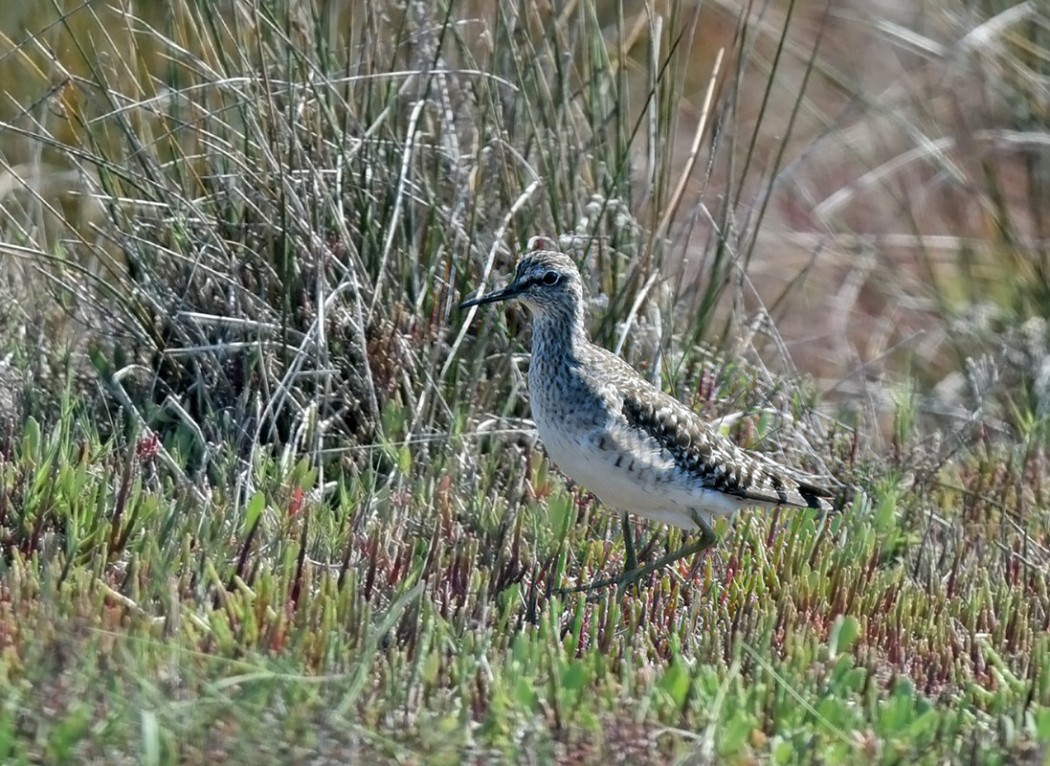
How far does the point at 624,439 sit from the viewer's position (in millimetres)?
5277

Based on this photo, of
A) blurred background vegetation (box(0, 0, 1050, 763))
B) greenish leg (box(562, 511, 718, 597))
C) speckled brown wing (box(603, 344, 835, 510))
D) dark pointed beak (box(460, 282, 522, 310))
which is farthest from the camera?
dark pointed beak (box(460, 282, 522, 310))

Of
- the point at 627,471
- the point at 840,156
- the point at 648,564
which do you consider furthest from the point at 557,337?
the point at 840,156

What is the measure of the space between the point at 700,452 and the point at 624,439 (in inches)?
13.6

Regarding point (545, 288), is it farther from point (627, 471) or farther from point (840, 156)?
point (840, 156)

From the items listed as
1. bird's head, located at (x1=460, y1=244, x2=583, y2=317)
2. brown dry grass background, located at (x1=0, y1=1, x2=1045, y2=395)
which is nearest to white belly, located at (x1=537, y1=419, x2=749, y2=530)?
bird's head, located at (x1=460, y1=244, x2=583, y2=317)

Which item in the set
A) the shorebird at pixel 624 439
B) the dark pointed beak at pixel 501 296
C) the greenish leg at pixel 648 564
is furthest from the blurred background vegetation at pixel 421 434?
the dark pointed beak at pixel 501 296

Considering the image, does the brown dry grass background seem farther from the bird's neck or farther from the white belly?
the white belly

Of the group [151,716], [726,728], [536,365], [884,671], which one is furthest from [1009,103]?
[151,716]

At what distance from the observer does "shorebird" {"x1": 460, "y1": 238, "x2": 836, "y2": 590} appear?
5.23 metres

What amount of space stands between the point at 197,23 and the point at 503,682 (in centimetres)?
375

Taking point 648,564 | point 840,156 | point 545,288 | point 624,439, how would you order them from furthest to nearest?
point 840,156 < point 545,288 < point 624,439 < point 648,564

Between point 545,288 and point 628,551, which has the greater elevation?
point 545,288

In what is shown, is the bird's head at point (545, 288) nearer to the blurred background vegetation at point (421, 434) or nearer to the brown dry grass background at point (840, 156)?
the blurred background vegetation at point (421, 434)

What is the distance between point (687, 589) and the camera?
5090mm
